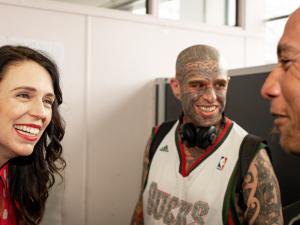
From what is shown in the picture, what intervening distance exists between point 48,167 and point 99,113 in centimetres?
73

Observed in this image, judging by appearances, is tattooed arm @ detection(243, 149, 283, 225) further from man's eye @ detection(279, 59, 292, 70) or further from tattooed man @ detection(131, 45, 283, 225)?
man's eye @ detection(279, 59, 292, 70)

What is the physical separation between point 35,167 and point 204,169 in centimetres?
70

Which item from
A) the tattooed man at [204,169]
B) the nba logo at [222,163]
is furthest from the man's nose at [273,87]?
the nba logo at [222,163]

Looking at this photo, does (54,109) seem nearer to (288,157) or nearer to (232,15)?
(288,157)

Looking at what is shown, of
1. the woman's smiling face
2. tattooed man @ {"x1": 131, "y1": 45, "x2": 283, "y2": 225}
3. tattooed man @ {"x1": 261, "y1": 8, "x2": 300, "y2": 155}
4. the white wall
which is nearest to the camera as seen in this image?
tattooed man @ {"x1": 261, "y1": 8, "x2": 300, "y2": 155}

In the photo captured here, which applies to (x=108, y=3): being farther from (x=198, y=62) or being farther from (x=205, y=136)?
(x=205, y=136)

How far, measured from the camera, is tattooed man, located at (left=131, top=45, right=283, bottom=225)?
1.37 m

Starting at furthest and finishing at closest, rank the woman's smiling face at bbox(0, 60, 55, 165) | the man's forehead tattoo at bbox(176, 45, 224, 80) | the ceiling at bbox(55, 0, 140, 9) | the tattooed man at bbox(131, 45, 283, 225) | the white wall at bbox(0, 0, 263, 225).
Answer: the ceiling at bbox(55, 0, 140, 9) < the white wall at bbox(0, 0, 263, 225) < the man's forehead tattoo at bbox(176, 45, 224, 80) < the tattooed man at bbox(131, 45, 283, 225) < the woman's smiling face at bbox(0, 60, 55, 165)

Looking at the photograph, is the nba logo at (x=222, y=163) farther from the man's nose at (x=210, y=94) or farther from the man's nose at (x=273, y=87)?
the man's nose at (x=273, y=87)

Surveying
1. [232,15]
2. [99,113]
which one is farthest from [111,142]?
[232,15]

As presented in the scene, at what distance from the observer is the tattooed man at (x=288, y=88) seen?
0.93 m

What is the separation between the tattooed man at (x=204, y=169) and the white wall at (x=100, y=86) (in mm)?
579

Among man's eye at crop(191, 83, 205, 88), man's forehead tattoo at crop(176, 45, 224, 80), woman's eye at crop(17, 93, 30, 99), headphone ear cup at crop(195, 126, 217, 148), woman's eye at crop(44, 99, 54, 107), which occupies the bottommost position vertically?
headphone ear cup at crop(195, 126, 217, 148)

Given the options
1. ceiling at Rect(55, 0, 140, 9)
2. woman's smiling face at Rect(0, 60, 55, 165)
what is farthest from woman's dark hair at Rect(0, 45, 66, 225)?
ceiling at Rect(55, 0, 140, 9)
